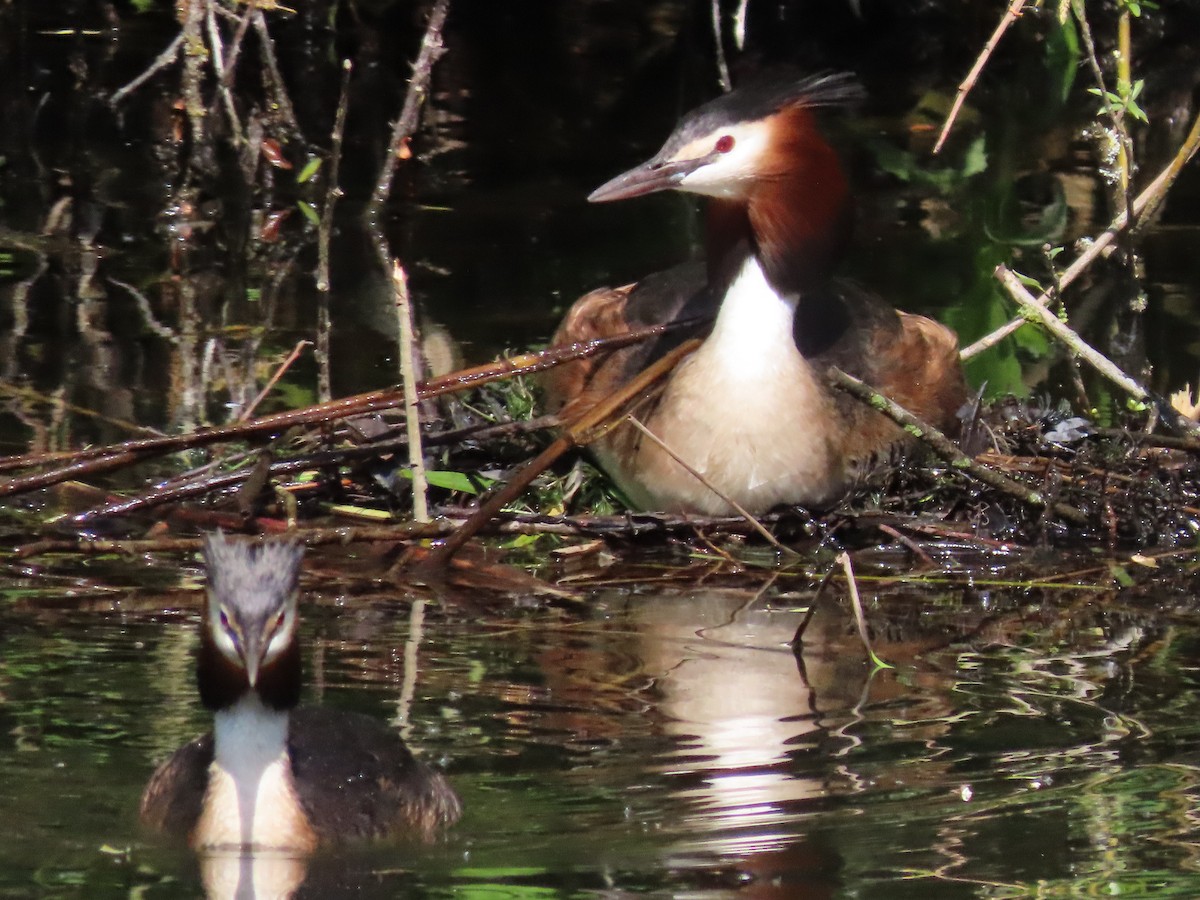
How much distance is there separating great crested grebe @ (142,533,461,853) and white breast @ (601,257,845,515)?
2.04 m

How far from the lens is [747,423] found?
604cm

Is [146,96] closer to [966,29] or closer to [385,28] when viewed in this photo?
[385,28]

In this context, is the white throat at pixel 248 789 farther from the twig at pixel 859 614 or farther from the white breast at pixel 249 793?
the twig at pixel 859 614

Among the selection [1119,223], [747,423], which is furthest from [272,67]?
[1119,223]

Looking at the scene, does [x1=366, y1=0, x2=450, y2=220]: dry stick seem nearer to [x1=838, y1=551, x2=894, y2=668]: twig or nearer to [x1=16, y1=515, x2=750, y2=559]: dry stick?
[x1=16, y1=515, x2=750, y2=559]: dry stick

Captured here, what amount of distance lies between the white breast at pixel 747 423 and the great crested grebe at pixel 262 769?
6.70 ft

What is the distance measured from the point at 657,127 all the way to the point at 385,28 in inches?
115

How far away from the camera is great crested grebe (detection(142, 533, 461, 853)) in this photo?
3.94m

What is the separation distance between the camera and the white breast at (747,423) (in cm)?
604

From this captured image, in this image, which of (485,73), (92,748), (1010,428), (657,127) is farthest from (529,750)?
(485,73)

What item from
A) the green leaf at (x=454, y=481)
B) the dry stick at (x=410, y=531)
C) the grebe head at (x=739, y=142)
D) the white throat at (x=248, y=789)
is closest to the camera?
the white throat at (x=248, y=789)

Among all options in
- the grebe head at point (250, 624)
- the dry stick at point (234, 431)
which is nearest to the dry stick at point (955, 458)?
the dry stick at point (234, 431)

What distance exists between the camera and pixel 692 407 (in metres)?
6.11

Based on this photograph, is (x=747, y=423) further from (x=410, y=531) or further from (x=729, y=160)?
(x=410, y=531)
